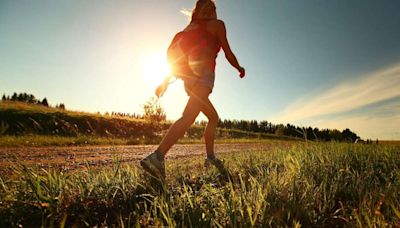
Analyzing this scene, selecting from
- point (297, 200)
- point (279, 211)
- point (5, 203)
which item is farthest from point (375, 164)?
point (5, 203)

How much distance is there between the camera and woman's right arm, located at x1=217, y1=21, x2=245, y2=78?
3.96 m

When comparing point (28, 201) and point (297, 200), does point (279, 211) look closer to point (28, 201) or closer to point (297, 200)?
point (297, 200)

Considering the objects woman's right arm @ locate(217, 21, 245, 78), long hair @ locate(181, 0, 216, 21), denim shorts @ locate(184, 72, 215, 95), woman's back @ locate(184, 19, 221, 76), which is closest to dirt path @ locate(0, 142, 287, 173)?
denim shorts @ locate(184, 72, 215, 95)

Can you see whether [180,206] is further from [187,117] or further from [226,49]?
[226,49]

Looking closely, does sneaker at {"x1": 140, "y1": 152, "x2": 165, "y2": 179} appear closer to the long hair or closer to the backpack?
the backpack

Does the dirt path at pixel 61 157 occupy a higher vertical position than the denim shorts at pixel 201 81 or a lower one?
lower

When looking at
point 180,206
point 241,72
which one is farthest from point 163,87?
point 180,206

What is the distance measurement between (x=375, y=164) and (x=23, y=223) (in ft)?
16.3

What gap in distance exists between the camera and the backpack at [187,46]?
390 cm

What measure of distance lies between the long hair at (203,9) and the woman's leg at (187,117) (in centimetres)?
95

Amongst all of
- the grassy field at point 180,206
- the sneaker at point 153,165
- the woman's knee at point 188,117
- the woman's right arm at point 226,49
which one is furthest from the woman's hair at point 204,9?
the grassy field at point 180,206

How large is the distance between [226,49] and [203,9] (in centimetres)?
59

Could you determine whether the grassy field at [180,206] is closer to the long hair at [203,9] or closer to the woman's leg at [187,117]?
the woman's leg at [187,117]

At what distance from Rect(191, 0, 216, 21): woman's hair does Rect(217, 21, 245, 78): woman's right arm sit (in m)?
0.22
